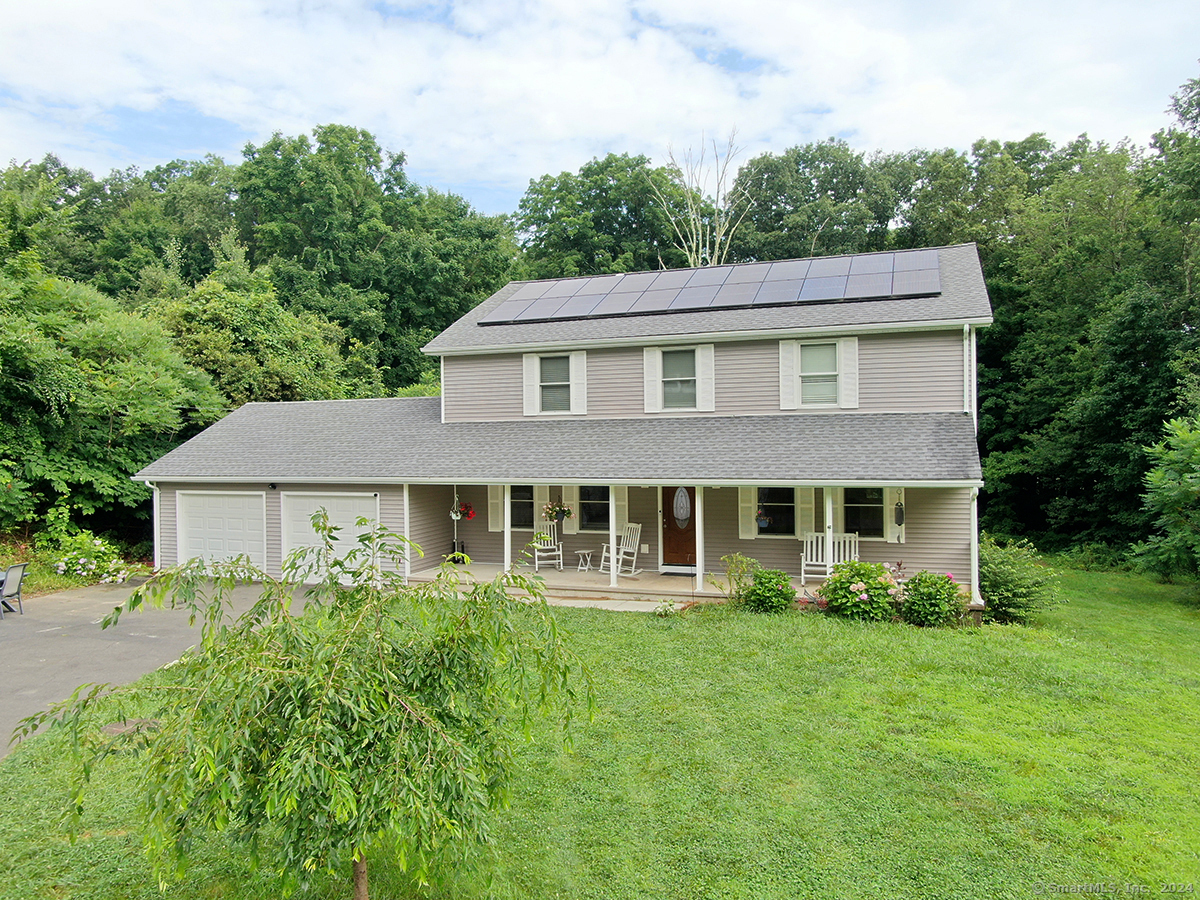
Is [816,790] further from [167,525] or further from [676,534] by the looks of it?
[167,525]

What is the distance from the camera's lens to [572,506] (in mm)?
14086

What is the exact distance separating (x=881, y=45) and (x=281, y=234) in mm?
25380

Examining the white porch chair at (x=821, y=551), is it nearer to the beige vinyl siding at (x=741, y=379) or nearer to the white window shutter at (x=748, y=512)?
the white window shutter at (x=748, y=512)

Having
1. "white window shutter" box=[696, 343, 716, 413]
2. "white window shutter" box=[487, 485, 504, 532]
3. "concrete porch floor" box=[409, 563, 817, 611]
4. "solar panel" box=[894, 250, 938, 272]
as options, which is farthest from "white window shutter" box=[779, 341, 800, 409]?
"white window shutter" box=[487, 485, 504, 532]

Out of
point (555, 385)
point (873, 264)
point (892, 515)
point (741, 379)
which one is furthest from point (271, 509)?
point (873, 264)

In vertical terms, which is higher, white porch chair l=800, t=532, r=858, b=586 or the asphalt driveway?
white porch chair l=800, t=532, r=858, b=586

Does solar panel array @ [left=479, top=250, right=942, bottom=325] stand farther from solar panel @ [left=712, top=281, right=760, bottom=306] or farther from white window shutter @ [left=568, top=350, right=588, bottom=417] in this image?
white window shutter @ [left=568, top=350, right=588, bottom=417]

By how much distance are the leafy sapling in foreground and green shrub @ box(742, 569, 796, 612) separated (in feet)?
25.5

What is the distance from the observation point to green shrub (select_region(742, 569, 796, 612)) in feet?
35.2

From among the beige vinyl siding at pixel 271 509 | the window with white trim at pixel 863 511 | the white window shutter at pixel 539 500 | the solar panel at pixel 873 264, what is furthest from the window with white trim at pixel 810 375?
the beige vinyl siding at pixel 271 509

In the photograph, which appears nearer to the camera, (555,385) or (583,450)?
(583,450)

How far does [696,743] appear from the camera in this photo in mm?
6109

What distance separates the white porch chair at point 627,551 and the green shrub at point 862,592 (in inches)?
152

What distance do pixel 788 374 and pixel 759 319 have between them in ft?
4.21
